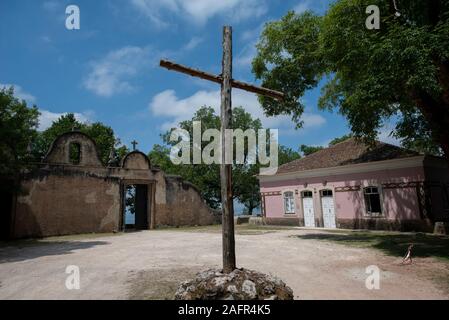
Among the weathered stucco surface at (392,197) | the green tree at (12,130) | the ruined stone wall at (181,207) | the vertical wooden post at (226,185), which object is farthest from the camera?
the ruined stone wall at (181,207)

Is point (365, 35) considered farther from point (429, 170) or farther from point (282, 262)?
point (429, 170)

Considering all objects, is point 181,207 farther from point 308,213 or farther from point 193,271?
point 193,271

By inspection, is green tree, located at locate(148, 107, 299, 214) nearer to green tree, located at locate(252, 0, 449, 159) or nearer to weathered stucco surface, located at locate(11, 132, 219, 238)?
weathered stucco surface, located at locate(11, 132, 219, 238)

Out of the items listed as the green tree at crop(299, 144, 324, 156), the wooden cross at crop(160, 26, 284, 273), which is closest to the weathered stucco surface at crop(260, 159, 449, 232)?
the wooden cross at crop(160, 26, 284, 273)

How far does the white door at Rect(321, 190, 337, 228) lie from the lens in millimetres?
19656

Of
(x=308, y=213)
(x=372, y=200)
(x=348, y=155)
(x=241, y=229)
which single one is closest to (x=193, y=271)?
(x=241, y=229)

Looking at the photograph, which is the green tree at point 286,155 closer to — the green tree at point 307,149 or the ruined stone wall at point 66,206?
the green tree at point 307,149

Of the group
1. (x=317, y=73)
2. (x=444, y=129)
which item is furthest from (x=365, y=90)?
(x=317, y=73)

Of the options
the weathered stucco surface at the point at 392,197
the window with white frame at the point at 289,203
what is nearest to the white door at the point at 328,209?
the weathered stucco surface at the point at 392,197

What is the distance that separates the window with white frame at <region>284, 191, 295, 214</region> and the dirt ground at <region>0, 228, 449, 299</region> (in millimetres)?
10780

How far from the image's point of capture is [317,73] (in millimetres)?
14406

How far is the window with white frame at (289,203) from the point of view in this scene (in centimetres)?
2212

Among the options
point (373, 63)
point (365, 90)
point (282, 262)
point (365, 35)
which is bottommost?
point (282, 262)
